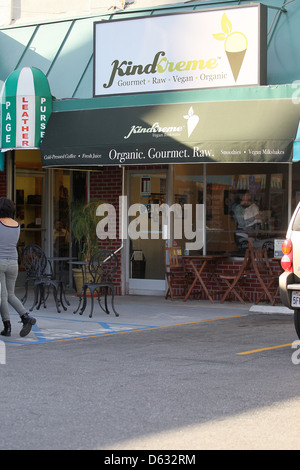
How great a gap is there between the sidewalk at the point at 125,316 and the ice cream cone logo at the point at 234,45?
4052 mm

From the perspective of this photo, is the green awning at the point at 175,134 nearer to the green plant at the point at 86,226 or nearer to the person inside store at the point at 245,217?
the green plant at the point at 86,226

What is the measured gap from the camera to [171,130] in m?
13.7

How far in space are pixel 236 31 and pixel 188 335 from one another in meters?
5.73

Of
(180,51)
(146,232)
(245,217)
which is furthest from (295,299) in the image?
(146,232)

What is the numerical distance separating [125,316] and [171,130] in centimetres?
326

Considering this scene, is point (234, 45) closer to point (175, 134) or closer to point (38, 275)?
point (175, 134)

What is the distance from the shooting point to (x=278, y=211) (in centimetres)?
1485

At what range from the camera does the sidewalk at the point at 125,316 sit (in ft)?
36.9

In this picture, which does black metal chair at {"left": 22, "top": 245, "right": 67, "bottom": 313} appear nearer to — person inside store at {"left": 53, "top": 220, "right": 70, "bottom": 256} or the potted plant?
the potted plant

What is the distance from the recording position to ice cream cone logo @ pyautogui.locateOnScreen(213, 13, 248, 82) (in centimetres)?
1390

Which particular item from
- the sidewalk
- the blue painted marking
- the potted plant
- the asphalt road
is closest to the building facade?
the potted plant

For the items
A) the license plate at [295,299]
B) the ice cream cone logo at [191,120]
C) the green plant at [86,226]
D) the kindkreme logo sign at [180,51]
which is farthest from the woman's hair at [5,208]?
the kindkreme logo sign at [180,51]

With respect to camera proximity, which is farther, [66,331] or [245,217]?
[245,217]
